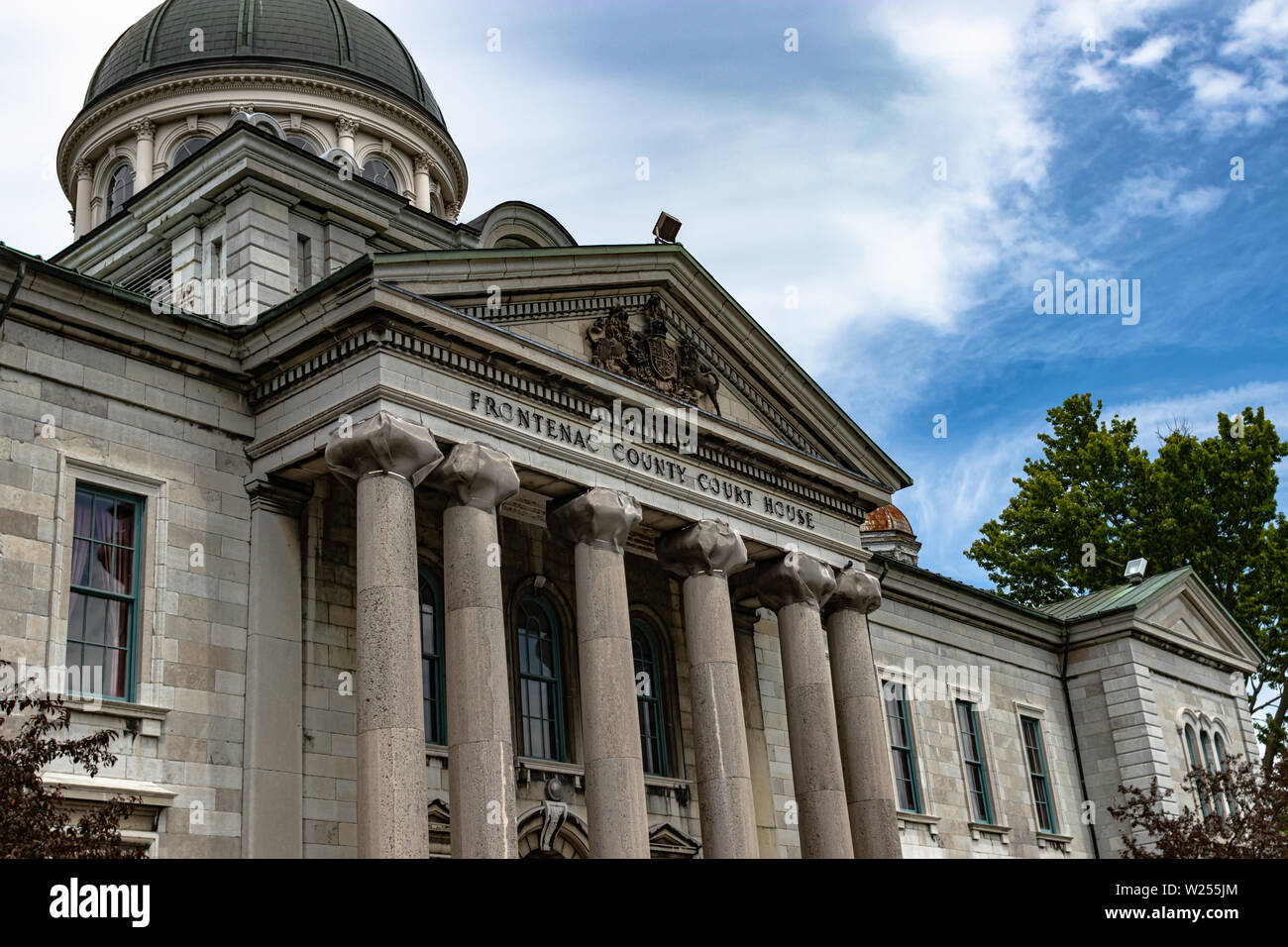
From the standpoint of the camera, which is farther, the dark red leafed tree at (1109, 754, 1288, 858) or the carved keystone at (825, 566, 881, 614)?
the dark red leafed tree at (1109, 754, 1288, 858)

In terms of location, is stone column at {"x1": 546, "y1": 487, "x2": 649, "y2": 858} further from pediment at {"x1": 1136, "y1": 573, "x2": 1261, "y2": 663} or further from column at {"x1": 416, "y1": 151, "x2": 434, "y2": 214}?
pediment at {"x1": 1136, "y1": 573, "x2": 1261, "y2": 663}

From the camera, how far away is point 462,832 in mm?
18703

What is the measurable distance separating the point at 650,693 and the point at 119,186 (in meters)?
18.0

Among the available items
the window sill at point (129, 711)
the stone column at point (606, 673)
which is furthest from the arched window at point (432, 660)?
the window sill at point (129, 711)

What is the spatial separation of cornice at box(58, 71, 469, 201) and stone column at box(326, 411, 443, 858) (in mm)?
17373

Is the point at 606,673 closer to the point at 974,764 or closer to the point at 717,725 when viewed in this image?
the point at 717,725

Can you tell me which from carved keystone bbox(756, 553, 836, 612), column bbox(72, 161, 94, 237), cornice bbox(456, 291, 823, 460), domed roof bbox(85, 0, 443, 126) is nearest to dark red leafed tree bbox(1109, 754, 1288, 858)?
carved keystone bbox(756, 553, 836, 612)

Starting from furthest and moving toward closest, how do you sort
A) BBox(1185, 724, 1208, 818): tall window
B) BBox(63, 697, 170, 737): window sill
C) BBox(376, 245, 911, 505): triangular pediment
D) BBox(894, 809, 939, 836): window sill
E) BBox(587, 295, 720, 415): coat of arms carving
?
BBox(1185, 724, 1208, 818): tall window < BBox(894, 809, 939, 836): window sill < BBox(587, 295, 720, 415): coat of arms carving < BBox(376, 245, 911, 505): triangular pediment < BBox(63, 697, 170, 737): window sill

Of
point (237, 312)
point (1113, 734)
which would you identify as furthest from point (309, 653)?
point (1113, 734)

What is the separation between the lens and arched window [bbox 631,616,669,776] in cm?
2636

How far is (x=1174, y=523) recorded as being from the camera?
45.8m

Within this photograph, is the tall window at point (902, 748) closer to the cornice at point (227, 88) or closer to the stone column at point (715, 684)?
the stone column at point (715, 684)

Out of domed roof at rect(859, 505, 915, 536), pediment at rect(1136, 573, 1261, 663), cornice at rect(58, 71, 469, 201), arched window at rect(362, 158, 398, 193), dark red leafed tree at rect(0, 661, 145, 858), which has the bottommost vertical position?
dark red leafed tree at rect(0, 661, 145, 858)

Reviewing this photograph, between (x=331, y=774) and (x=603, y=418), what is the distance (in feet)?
21.9
